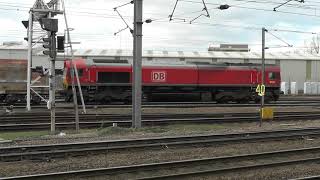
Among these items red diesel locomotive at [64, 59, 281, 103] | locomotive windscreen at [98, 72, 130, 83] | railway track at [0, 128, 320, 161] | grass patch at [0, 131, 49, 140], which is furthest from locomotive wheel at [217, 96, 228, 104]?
grass patch at [0, 131, 49, 140]

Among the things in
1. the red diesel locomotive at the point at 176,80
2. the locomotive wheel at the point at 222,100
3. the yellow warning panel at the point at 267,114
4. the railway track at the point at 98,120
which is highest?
the red diesel locomotive at the point at 176,80

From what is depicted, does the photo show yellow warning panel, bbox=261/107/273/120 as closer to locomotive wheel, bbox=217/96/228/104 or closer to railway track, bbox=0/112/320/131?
railway track, bbox=0/112/320/131

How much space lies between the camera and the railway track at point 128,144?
12.7m

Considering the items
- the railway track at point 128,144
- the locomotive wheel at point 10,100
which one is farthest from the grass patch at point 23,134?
the locomotive wheel at point 10,100

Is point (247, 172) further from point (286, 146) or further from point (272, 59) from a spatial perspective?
point (272, 59)

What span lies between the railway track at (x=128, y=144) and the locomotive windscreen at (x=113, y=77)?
20918 mm

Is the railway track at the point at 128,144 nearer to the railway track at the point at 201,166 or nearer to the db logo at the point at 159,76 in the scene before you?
the railway track at the point at 201,166

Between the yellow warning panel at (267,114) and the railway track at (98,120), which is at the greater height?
the yellow warning panel at (267,114)

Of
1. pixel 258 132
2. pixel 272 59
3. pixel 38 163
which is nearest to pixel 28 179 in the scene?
pixel 38 163

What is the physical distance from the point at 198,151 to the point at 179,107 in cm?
2031

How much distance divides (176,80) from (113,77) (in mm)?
5481

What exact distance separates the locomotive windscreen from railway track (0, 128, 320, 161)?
2092 cm

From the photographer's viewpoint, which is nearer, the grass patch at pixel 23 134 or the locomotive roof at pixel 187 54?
the grass patch at pixel 23 134

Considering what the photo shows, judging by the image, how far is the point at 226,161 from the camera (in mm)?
12383
